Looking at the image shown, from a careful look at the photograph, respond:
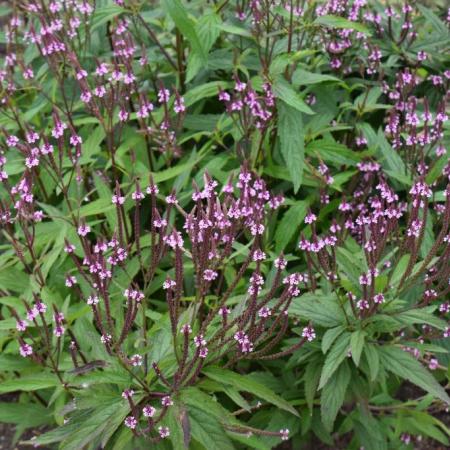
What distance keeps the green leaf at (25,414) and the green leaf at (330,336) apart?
1.73m

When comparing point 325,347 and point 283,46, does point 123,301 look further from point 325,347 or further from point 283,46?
point 283,46

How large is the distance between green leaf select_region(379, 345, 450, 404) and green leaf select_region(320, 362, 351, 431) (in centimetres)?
21

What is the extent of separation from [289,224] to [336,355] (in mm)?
995

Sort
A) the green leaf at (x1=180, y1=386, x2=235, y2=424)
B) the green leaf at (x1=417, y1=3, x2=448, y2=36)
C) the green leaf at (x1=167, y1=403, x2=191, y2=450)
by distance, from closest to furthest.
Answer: the green leaf at (x1=167, y1=403, x2=191, y2=450) < the green leaf at (x1=180, y1=386, x2=235, y2=424) < the green leaf at (x1=417, y1=3, x2=448, y2=36)

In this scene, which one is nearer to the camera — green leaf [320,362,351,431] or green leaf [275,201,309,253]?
green leaf [320,362,351,431]

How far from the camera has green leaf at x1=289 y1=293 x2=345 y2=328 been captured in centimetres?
341

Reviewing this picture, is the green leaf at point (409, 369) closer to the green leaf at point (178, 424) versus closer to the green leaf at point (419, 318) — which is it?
the green leaf at point (419, 318)

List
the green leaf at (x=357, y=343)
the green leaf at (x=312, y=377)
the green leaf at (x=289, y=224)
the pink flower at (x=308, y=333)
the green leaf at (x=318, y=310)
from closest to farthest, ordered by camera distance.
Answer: the green leaf at (x=357, y=343)
the pink flower at (x=308, y=333)
the green leaf at (x=318, y=310)
the green leaf at (x=312, y=377)
the green leaf at (x=289, y=224)

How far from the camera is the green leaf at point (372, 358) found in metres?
3.25

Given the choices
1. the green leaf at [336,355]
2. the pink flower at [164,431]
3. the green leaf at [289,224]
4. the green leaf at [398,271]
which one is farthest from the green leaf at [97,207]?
the green leaf at [398,271]

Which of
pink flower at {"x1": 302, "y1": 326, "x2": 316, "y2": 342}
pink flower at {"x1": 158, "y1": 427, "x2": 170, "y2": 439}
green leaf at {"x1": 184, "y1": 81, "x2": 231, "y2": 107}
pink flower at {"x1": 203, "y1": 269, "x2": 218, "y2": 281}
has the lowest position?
pink flower at {"x1": 158, "y1": 427, "x2": 170, "y2": 439}

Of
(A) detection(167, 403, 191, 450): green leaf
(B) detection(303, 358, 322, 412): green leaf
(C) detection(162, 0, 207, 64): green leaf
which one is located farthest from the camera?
(C) detection(162, 0, 207, 64): green leaf

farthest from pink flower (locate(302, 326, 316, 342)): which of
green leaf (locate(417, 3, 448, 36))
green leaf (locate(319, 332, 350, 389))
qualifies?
green leaf (locate(417, 3, 448, 36))

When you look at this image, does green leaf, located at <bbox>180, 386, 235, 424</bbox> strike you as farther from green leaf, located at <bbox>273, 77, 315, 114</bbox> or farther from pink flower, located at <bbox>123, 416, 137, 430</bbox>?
green leaf, located at <bbox>273, 77, 315, 114</bbox>
